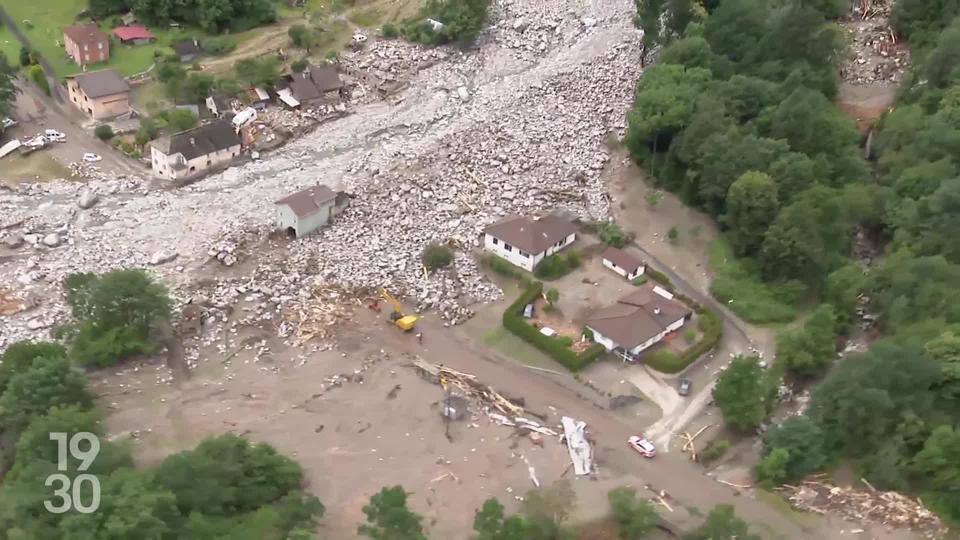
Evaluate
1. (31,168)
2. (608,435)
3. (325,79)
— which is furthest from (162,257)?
(608,435)

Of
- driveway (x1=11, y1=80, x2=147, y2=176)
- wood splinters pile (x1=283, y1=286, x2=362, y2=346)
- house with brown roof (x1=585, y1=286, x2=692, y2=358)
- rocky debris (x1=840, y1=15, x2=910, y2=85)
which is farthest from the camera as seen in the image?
rocky debris (x1=840, y1=15, x2=910, y2=85)

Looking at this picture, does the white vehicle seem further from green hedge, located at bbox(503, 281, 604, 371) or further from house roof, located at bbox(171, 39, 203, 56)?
green hedge, located at bbox(503, 281, 604, 371)

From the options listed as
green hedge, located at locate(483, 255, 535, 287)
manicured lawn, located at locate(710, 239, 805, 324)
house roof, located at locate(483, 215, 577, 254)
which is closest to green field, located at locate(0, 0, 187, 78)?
house roof, located at locate(483, 215, 577, 254)

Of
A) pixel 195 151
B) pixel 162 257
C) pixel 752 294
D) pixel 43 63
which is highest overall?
pixel 195 151

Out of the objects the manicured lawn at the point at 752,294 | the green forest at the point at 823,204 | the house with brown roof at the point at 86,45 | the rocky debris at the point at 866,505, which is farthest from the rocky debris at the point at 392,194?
the rocky debris at the point at 866,505

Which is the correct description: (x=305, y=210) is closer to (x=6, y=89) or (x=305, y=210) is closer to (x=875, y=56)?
(x=6, y=89)

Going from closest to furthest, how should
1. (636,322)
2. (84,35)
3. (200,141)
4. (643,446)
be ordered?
(643,446)
(636,322)
(200,141)
(84,35)
